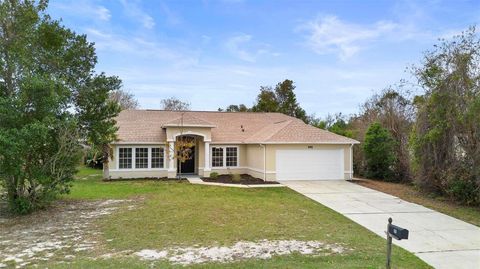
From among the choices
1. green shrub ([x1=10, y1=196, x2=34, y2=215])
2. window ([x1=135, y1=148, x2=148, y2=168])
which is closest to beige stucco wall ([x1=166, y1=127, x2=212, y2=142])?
window ([x1=135, y1=148, x2=148, y2=168])

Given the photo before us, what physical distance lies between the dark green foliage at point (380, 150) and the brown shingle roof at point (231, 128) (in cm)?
147

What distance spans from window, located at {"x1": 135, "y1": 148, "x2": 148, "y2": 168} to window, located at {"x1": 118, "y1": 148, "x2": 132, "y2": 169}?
1.39ft

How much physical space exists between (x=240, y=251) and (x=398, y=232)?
3424mm

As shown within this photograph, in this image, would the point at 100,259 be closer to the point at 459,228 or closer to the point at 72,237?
the point at 72,237

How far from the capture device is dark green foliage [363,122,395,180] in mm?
21797

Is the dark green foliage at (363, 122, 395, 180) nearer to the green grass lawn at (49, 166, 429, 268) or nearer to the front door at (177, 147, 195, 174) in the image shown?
the green grass lawn at (49, 166, 429, 268)

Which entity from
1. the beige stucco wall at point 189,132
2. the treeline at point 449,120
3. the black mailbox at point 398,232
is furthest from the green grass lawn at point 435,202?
the beige stucco wall at point 189,132

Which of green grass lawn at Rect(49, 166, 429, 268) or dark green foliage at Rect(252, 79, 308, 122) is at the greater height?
dark green foliage at Rect(252, 79, 308, 122)

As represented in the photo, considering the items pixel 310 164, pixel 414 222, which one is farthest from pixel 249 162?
pixel 414 222

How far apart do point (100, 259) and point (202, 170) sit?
16.4m

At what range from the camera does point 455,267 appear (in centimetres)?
692

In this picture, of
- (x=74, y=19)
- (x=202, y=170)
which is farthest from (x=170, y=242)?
(x=202, y=170)

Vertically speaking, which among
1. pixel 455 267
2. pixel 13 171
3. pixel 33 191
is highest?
pixel 13 171

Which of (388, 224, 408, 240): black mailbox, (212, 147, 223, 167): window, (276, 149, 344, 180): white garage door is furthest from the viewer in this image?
(212, 147, 223, 167): window
